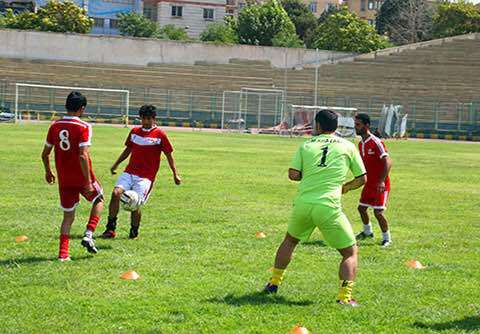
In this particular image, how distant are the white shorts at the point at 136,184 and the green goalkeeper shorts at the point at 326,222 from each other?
355 cm

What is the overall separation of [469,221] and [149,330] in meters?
9.12

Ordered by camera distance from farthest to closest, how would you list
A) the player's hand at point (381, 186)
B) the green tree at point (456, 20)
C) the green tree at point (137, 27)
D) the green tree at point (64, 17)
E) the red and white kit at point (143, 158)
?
1. the green tree at point (456, 20)
2. the green tree at point (137, 27)
3. the green tree at point (64, 17)
4. the player's hand at point (381, 186)
5. the red and white kit at point (143, 158)

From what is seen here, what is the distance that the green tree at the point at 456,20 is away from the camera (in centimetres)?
9188

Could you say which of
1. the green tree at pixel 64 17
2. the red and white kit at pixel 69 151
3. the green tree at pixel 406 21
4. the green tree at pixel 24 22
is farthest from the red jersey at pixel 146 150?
the green tree at pixel 406 21

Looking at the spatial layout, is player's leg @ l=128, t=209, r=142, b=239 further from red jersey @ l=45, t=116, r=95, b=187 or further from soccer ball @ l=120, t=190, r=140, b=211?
red jersey @ l=45, t=116, r=95, b=187

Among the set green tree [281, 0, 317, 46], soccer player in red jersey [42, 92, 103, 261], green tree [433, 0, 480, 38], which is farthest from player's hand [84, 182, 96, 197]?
green tree [281, 0, 317, 46]

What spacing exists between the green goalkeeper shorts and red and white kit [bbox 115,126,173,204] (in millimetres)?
3637

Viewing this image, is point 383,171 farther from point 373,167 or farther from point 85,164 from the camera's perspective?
point 85,164

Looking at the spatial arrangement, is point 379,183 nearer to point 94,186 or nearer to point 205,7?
point 94,186

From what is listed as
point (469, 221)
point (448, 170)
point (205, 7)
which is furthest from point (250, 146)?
point (205, 7)

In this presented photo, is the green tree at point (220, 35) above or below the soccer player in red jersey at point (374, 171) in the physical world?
above

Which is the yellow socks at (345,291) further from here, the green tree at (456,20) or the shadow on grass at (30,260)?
the green tree at (456,20)

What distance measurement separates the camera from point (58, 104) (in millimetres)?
61594

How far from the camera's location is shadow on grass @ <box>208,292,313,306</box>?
25.7 feet
